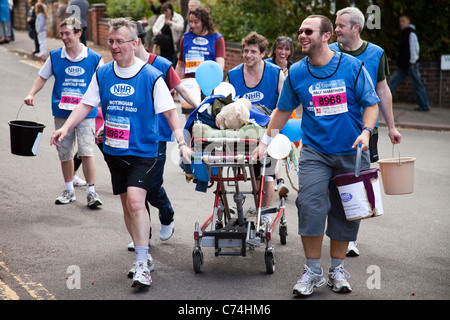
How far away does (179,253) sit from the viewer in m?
6.56

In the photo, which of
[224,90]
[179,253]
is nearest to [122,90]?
[224,90]

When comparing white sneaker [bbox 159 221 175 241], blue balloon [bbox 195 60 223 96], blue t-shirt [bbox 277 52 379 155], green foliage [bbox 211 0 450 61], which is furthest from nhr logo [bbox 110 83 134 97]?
green foliage [bbox 211 0 450 61]

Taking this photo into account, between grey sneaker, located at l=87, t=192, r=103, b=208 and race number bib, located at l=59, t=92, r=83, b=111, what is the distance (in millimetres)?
1018

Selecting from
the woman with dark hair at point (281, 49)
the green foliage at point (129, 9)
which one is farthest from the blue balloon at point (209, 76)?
the green foliage at point (129, 9)

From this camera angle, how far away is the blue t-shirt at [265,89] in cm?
680

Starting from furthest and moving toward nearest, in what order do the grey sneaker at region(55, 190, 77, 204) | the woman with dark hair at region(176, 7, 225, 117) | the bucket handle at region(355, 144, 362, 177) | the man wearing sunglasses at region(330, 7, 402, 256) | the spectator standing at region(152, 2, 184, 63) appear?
the spectator standing at region(152, 2, 184, 63) < the woman with dark hair at region(176, 7, 225, 117) < the grey sneaker at region(55, 190, 77, 204) < the man wearing sunglasses at region(330, 7, 402, 256) < the bucket handle at region(355, 144, 362, 177)

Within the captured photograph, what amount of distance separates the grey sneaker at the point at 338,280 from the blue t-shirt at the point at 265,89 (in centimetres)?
194

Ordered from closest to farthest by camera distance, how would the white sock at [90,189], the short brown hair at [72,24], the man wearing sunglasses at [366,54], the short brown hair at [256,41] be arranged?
the man wearing sunglasses at [366,54] → the short brown hair at [256,41] → the short brown hair at [72,24] → the white sock at [90,189]

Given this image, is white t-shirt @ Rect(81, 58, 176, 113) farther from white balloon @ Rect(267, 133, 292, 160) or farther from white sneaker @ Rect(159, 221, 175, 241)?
white sneaker @ Rect(159, 221, 175, 241)

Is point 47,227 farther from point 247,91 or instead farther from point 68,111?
point 247,91

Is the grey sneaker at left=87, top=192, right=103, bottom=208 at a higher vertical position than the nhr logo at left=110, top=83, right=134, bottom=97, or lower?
lower

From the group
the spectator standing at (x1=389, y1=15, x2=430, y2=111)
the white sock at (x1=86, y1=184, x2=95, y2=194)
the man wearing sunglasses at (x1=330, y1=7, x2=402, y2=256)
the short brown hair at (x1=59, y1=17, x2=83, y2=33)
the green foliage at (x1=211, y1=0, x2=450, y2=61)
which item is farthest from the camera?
the green foliage at (x1=211, y1=0, x2=450, y2=61)

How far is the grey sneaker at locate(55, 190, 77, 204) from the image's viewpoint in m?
8.24

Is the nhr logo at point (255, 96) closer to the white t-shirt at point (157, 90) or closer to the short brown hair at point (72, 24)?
the white t-shirt at point (157, 90)
